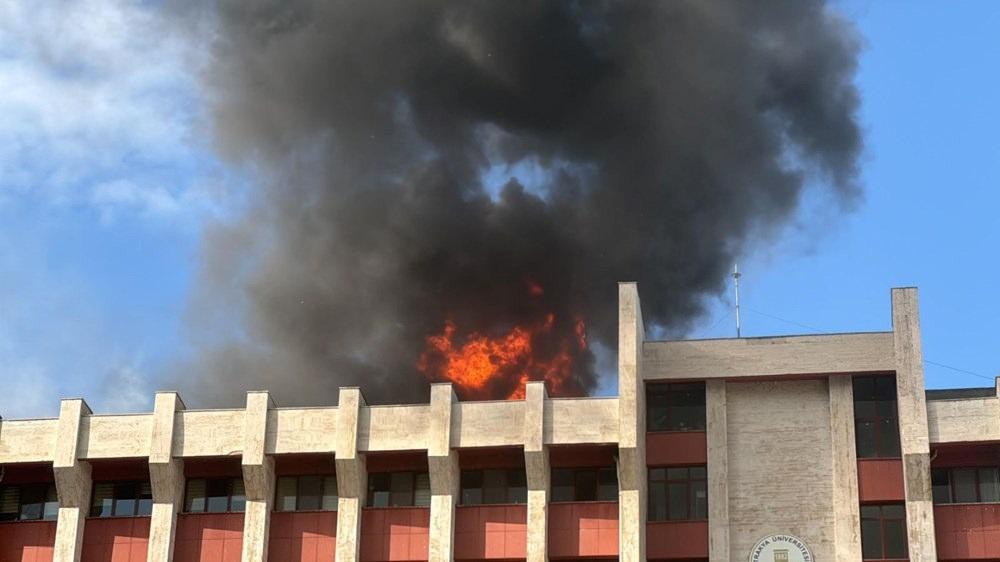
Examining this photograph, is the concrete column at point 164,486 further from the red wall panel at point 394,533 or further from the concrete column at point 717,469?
the concrete column at point 717,469

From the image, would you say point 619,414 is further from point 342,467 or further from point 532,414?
point 342,467

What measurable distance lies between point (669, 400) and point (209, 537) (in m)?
18.7

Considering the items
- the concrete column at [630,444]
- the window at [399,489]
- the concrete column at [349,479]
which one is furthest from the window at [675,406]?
the concrete column at [349,479]

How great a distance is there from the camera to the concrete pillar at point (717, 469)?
59125 mm

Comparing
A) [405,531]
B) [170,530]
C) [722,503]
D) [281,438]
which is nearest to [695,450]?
[722,503]

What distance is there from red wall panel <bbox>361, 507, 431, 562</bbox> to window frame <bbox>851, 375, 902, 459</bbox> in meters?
16.7

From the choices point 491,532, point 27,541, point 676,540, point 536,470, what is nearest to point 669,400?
point 676,540

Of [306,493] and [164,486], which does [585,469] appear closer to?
[306,493]

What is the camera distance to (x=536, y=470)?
5875 centimetres

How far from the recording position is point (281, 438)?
60.7 meters

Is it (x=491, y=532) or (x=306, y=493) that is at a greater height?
(x=306, y=493)

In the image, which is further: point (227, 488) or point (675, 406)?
point (227, 488)

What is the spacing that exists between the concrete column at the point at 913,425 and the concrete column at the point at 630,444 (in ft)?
31.9

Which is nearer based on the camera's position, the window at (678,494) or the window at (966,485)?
the window at (966,485)
